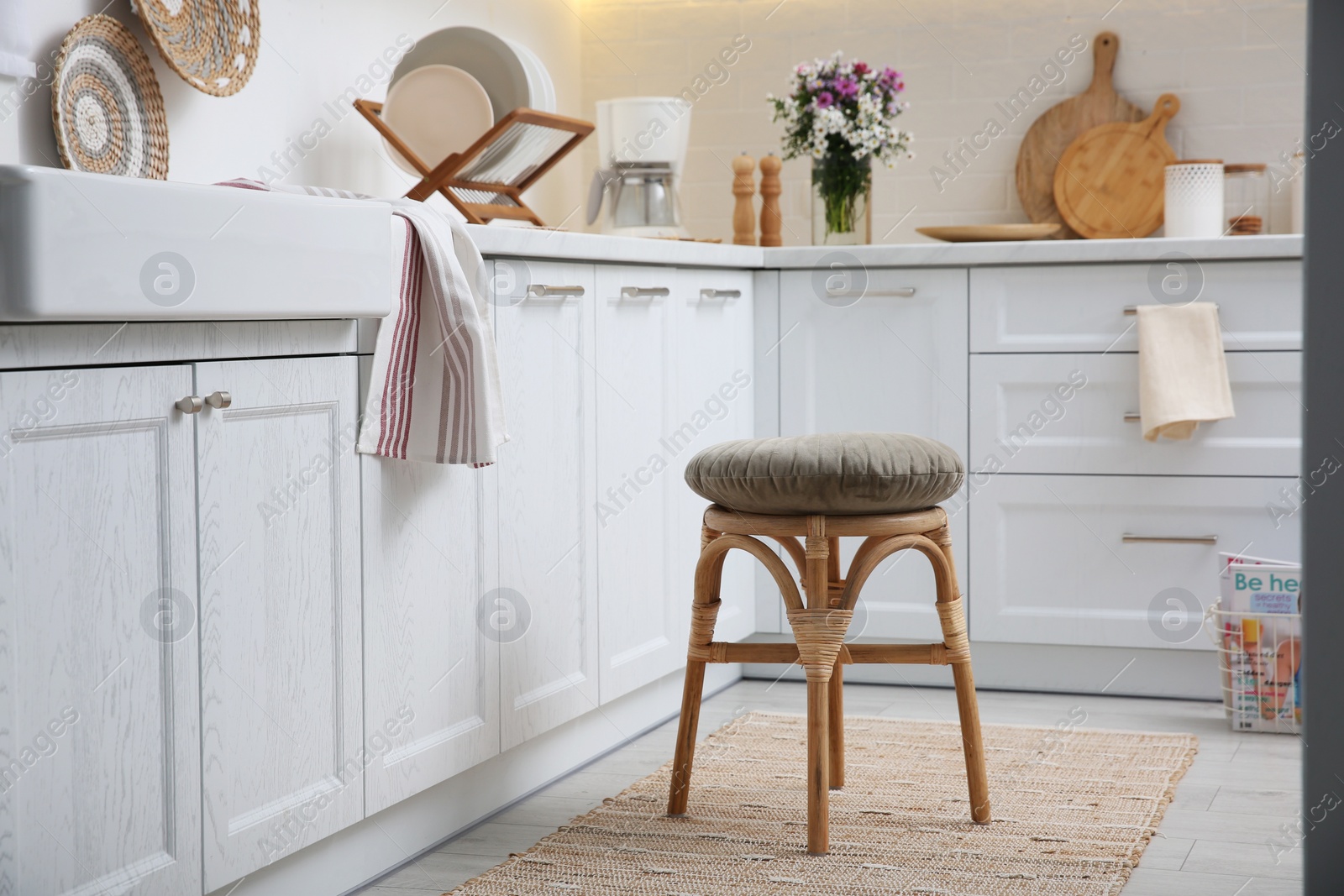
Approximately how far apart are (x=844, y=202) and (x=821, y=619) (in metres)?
1.44

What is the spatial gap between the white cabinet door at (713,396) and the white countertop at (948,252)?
5cm

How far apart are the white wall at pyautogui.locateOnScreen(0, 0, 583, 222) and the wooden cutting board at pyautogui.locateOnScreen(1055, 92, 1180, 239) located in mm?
1321

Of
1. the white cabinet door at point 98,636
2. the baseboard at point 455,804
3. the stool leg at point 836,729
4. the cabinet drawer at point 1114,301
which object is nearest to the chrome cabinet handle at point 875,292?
the cabinet drawer at point 1114,301

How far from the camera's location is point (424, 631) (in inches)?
69.3

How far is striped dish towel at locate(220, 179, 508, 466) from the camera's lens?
166 centimetres

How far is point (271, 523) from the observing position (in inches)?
58.4

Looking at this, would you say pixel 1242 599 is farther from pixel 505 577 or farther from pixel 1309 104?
pixel 1309 104

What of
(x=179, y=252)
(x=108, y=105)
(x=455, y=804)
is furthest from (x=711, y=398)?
(x=179, y=252)

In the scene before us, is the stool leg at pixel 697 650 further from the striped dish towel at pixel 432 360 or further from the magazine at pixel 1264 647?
the magazine at pixel 1264 647

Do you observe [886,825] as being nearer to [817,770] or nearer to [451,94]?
[817,770]

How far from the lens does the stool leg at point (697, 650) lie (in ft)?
6.38

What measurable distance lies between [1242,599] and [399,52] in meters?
1.81

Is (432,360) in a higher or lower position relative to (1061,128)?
lower

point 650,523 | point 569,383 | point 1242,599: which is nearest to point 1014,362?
point 1242,599
